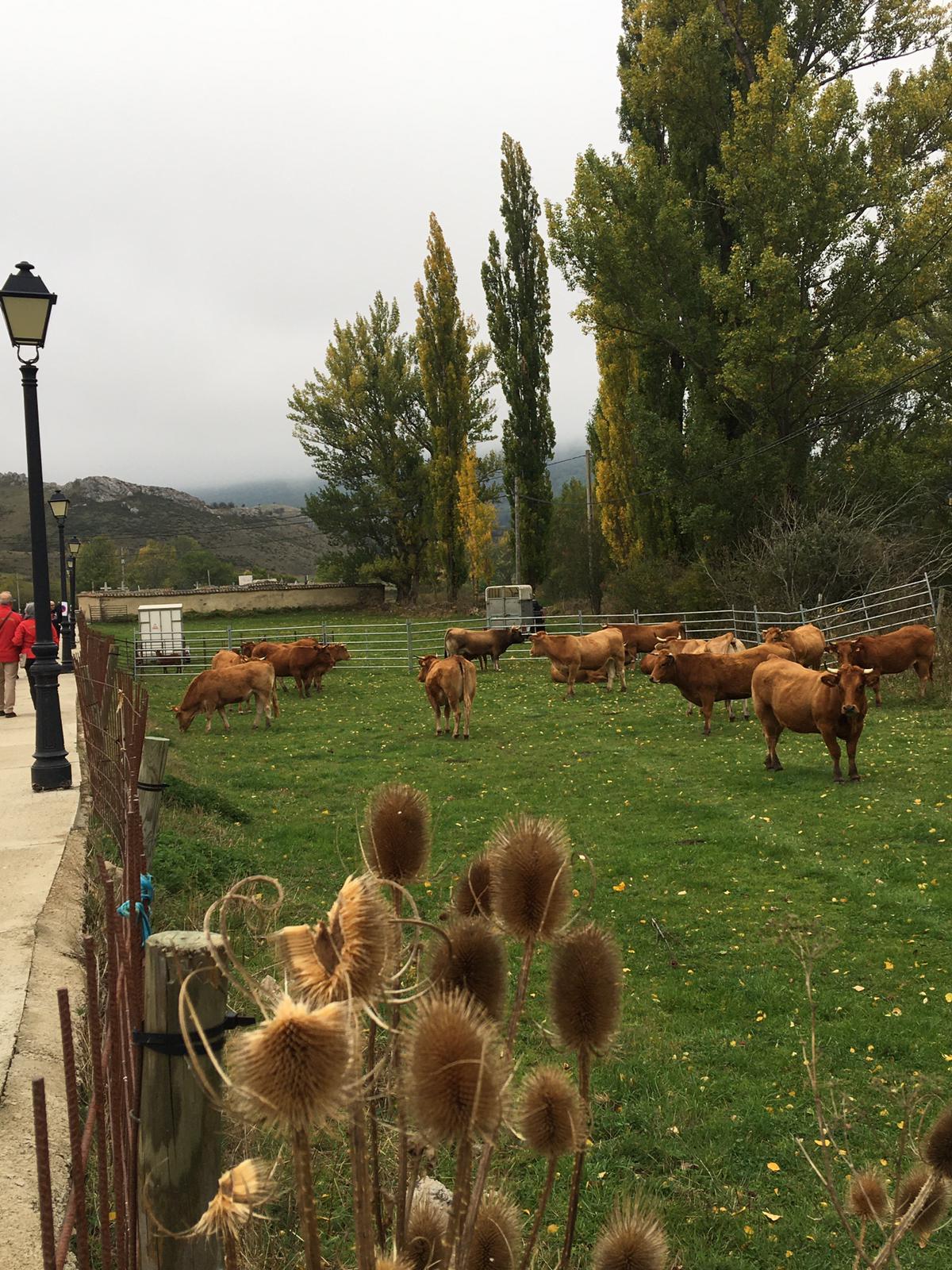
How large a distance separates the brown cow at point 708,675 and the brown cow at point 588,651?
17.2ft

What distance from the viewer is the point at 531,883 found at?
1347mm

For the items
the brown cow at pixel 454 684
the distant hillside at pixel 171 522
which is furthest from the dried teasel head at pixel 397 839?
the distant hillside at pixel 171 522

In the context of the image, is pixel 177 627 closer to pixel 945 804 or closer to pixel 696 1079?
pixel 945 804

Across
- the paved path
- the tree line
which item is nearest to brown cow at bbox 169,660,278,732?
the paved path

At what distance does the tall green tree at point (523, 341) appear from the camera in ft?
129

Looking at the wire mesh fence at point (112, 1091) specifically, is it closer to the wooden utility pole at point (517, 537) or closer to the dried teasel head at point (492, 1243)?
the dried teasel head at point (492, 1243)

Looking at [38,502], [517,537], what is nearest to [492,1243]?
[38,502]

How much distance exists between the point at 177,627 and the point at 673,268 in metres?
18.3

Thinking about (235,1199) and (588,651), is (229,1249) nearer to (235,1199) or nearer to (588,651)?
(235,1199)

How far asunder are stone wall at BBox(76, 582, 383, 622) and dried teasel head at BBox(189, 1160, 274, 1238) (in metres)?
49.6

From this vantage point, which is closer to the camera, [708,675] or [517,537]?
[708,675]

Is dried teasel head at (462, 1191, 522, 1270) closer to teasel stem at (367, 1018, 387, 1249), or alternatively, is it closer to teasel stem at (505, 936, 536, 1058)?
teasel stem at (367, 1018, 387, 1249)

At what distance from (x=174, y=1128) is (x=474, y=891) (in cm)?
85

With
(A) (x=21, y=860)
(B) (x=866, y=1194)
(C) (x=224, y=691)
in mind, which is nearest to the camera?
(B) (x=866, y=1194)
